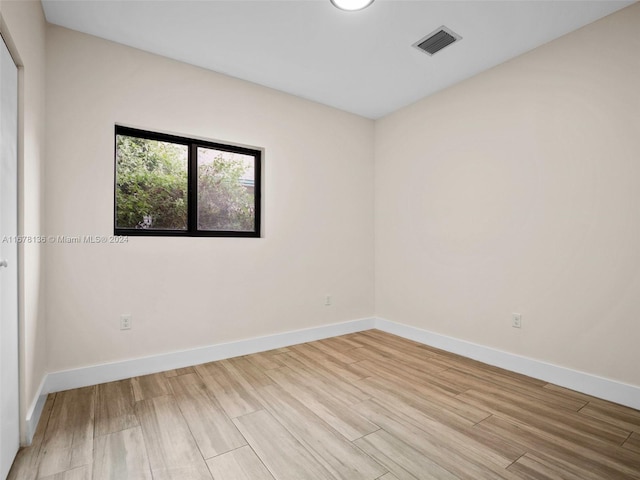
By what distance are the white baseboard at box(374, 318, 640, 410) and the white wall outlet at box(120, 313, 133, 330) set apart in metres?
2.77

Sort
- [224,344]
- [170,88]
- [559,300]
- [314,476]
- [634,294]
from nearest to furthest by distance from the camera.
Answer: [314,476]
[634,294]
[559,300]
[170,88]
[224,344]

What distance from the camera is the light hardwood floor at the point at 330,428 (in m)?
1.59

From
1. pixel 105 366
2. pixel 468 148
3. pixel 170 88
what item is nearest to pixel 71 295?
pixel 105 366

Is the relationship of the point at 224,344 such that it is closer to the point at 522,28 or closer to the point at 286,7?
the point at 286,7

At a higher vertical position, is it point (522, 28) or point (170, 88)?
point (522, 28)

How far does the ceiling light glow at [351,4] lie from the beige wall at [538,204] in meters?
1.51

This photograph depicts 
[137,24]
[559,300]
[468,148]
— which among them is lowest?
[559,300]

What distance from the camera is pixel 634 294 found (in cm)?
221

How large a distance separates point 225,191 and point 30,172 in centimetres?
154

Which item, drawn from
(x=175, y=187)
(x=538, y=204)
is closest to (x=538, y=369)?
(x=538, y=204)

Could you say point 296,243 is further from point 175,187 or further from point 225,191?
point 175,187

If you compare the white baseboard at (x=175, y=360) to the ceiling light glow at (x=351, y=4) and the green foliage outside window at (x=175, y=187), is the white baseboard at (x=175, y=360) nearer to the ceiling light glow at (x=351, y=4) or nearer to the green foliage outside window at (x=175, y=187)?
the green foliage outside window at (x=175, y=187)

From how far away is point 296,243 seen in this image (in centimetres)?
358

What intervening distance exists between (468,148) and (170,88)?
276cm
